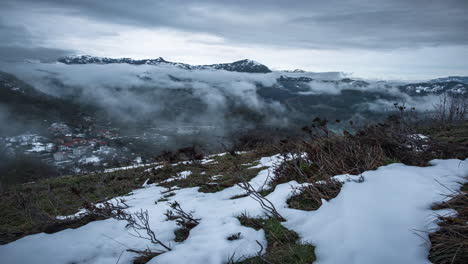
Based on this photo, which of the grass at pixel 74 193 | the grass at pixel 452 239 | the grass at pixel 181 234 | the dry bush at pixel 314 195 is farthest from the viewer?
the grass at pixel 74 193

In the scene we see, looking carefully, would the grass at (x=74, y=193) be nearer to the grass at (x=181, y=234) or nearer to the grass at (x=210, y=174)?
the grass at (x=210, y=174)

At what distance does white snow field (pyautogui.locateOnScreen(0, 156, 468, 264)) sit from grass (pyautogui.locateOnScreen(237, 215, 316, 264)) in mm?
71

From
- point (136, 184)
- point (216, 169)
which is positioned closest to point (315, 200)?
point (216, 169)

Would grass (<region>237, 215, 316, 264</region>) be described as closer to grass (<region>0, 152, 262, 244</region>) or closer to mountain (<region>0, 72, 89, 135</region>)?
grass (<region>0, 152, 262, 244</region>)

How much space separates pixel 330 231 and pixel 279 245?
461mm

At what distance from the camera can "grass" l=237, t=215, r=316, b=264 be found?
66.3 inches

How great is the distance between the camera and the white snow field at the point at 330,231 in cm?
154

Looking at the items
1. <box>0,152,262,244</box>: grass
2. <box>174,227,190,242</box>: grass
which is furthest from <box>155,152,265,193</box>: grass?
<box>174,227,190,242</box>: grass

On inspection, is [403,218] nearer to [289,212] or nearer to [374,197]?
[374,197]

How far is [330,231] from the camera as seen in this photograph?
1.83 meters

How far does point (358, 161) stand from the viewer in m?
3.04

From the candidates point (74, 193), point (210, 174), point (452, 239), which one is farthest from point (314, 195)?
point (74, 193)

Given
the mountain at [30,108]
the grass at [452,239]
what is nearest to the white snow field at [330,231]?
Answer: the grass at [452,239]

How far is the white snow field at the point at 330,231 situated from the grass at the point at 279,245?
2.8 inches
